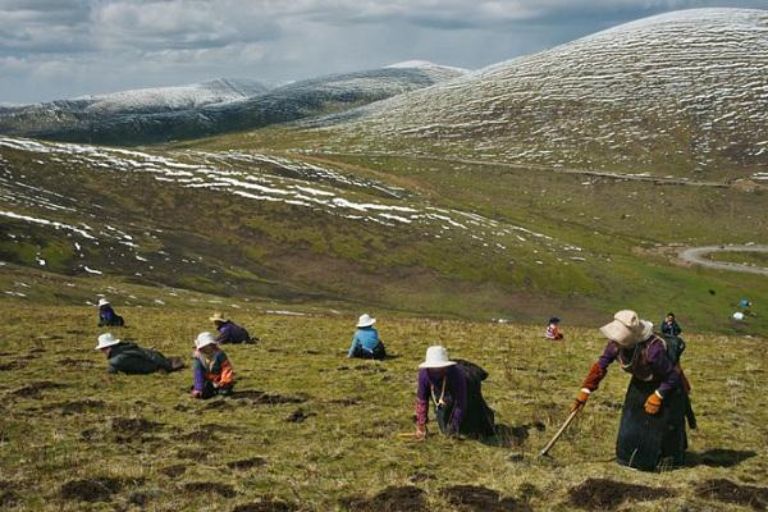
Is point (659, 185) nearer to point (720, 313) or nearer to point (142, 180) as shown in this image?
point (720, 313)

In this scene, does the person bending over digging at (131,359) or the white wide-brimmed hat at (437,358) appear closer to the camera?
the white wide-brimmed hat at (437,358)

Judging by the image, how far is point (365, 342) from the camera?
1035 inches

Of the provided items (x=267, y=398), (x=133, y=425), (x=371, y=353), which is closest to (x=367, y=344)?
(x=371, y=353)

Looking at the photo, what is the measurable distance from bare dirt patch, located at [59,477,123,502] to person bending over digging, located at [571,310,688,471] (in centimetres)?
930

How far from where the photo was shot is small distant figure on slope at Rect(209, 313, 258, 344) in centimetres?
2924

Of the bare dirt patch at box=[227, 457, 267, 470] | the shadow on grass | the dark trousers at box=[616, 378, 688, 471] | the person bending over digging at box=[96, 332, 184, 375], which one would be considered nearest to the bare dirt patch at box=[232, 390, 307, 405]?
the person bending over digging at box=[96, 332, 184, 375]

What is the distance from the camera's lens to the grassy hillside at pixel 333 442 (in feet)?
41.2

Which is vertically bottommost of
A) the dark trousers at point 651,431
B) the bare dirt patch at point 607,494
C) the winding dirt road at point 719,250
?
the winding dirt road at point 719,250

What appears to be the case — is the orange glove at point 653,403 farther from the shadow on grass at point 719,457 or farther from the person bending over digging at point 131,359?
the person bending over digging at point 131,359

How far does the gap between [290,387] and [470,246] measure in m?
90.8

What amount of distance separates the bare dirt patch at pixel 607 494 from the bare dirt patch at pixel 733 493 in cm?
66

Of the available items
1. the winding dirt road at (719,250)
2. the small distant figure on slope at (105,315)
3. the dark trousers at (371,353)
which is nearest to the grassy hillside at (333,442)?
the dark trousers at (371,353)

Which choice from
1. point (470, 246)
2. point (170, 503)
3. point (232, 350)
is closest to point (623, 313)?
point (170, 503)

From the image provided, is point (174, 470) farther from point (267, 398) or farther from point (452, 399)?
point (267, 398)
